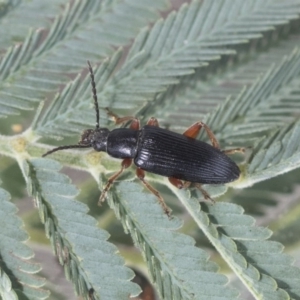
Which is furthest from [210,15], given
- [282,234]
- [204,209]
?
[282,234]

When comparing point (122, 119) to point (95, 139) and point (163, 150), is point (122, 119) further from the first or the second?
point (163, 150)

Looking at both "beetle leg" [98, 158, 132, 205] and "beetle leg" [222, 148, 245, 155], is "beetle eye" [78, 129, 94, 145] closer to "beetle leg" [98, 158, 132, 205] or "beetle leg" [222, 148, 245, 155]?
"beetle leg" [98, 158, 132, 205]

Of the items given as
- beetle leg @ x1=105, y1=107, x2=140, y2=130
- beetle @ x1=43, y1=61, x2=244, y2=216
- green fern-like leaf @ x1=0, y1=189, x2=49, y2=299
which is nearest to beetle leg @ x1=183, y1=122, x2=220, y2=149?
beetle @ x1=43, y1=61, x2=244, y2=216

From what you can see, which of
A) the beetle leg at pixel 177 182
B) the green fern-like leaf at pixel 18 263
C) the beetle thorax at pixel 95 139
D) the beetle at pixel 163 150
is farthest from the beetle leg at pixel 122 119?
the green fern-like leaf at pixel 18 263

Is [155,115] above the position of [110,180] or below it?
above

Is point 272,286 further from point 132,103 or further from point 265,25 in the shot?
point 265,25

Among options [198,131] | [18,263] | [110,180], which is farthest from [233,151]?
[18,263]
